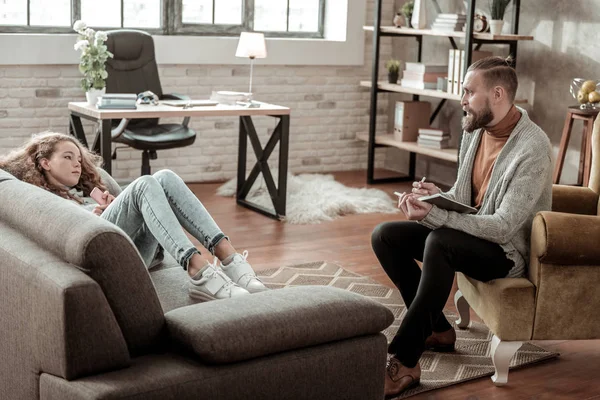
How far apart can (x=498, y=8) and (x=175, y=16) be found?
88.9 inches

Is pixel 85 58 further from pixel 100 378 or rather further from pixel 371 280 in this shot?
pixel 100 378

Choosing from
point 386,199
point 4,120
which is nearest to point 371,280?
point 386,199

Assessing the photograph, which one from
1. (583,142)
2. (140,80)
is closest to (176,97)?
(140,80)

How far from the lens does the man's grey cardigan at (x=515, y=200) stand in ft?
9.64

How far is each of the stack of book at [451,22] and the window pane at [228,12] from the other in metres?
1.52

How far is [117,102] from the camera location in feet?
16.0

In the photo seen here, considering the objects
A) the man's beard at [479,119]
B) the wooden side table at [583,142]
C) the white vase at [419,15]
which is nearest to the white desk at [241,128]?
the white vase at [419,15]

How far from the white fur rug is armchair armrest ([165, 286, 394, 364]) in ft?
10.2

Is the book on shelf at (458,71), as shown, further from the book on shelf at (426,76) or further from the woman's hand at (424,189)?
the woman's hand at (424,189)

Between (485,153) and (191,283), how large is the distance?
3.86 ft

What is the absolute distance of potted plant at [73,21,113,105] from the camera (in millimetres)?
5073

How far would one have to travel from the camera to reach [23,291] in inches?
77.4

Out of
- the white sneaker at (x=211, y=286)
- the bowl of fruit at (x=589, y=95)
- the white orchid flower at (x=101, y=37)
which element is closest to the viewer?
the white sneaker at (x=211, y=286)

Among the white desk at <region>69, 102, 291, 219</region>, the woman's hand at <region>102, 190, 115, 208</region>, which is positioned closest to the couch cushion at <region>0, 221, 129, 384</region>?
the woman's hand at <region>102, 190, 115, 208</region>
